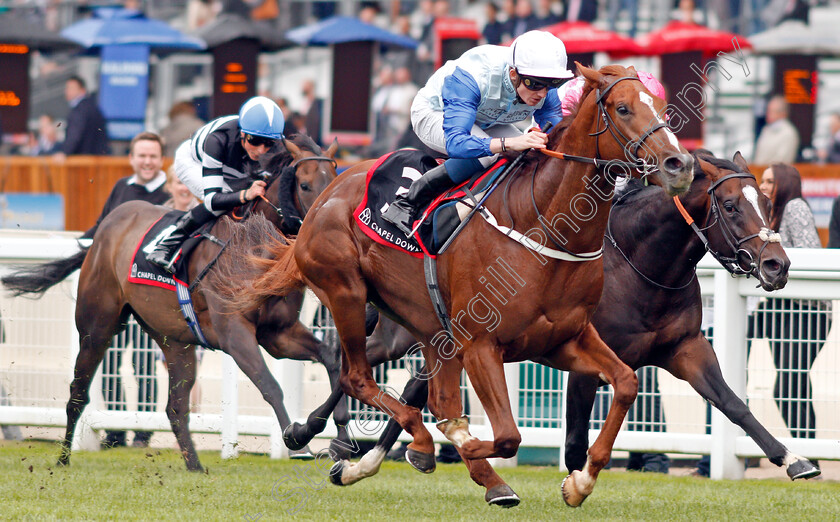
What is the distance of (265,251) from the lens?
5.90 metres

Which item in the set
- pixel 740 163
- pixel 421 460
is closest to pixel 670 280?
pixel 740 163

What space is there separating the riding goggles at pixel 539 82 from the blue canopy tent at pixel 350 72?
742 cm

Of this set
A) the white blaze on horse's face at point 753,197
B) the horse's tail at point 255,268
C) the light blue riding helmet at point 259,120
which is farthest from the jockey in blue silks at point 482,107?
the light blue riding helmet at point 259,120

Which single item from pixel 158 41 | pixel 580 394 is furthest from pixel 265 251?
pixel 158 41

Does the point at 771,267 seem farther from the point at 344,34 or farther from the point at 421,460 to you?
the point at 344,34

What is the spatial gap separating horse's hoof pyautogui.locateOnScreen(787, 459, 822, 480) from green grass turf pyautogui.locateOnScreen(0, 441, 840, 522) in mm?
228

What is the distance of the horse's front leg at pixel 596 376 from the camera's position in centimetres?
443

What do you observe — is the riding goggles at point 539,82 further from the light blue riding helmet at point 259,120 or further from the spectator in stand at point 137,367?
the spectator in stand at point 137,367

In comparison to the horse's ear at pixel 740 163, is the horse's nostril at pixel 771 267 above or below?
below

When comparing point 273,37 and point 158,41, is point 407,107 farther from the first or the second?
point 158,41

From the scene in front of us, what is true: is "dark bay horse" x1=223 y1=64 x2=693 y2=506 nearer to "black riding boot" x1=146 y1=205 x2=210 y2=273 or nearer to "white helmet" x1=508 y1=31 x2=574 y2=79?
"white helmet" x1=508 y1=31 x2=574 y2=79

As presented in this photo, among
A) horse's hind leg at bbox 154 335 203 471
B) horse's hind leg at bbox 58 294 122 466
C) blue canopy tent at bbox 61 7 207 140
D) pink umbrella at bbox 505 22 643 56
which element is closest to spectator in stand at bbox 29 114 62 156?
blue canopy tent at bbox 61 7 207 140

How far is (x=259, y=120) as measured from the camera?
6.16 meters

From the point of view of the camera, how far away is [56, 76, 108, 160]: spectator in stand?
11.1 metres
